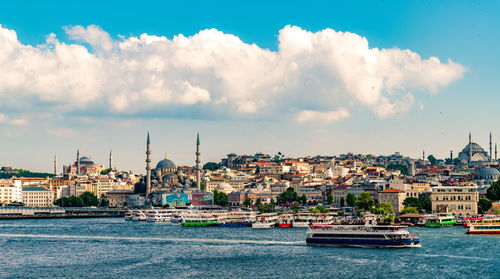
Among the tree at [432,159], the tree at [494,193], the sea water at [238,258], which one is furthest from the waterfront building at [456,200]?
the tree at [432,159]

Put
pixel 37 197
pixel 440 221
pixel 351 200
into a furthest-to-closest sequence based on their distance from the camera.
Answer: pixel 37 197, pixel 351 200, pixel 440 221

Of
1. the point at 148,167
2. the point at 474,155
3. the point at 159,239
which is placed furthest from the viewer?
the point at 474,155

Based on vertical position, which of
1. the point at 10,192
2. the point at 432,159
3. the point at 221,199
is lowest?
Answer: the point at 221,199

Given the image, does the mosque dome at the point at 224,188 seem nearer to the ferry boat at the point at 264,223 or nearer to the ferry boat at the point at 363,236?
the ferry boat at the point at 264,223

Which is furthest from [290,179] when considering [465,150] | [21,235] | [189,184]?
[21,235]

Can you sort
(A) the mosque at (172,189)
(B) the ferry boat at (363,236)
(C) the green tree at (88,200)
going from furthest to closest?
(C) the green tree at (88,200), (A) the mosque at (172,189), (B) the ferry boat at (363,236)

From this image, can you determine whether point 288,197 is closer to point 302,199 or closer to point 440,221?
point 302,199

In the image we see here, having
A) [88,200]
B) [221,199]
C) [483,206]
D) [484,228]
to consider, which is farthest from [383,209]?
[88,200]
